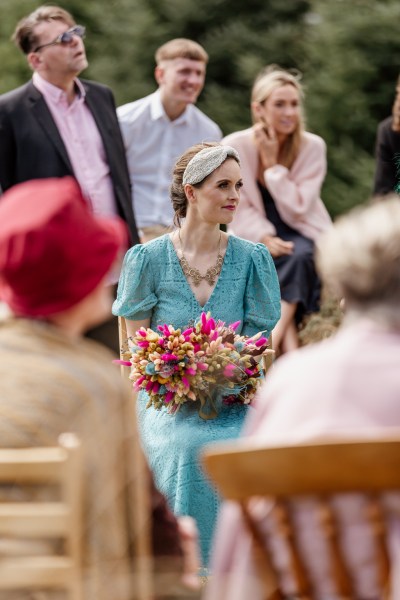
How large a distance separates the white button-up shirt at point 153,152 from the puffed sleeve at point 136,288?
8.19 ft

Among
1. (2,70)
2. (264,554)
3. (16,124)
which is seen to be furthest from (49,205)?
(2,70)

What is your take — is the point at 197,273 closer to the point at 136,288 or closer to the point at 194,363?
the point at 136,288

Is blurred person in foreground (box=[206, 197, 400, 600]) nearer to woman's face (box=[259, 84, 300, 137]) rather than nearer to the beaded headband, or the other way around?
the beaded headband

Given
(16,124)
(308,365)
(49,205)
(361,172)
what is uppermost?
(49,205)

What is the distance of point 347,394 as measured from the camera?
3.25 m

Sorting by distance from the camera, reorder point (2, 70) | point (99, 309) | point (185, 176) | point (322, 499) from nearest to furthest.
Answer: point (322, 499)
point (99, 309)
point (185, 176)
point (2, 70)

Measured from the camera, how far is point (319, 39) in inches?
483

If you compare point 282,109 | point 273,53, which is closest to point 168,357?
point 282,109

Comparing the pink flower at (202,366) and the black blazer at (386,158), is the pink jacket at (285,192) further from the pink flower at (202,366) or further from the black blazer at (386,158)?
the pink flower at (202,366)

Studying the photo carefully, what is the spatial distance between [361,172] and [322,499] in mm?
8665

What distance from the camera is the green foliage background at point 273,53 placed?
39.6 feet

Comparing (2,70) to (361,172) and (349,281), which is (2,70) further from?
(349,281)

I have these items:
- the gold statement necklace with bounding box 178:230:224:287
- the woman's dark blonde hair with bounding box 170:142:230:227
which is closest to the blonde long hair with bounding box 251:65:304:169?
the woman's dark blonde hair with bounding box 170:142:230:227

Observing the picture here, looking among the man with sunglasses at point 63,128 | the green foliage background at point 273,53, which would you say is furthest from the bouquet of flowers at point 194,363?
the green foliage background at point 273,53
